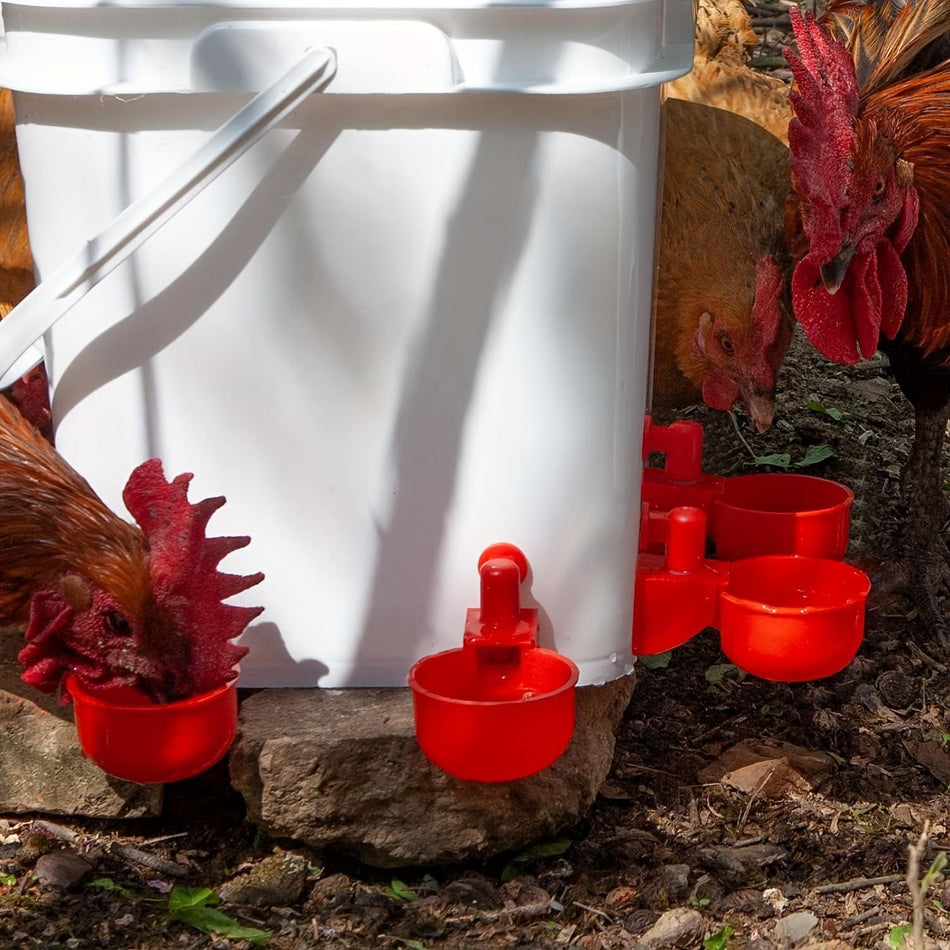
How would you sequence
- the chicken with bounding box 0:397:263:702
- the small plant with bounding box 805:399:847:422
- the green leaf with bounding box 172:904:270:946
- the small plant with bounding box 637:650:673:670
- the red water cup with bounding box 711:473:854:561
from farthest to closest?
the small plant with bounding box 805:399:847:422
the small plant with bounding box 637:650:673:670
the red water cup with bounding box 711:473:854:561
the green leaf with bounding box 172:904:270:946
the chicken with bounding box 0:397:263:702

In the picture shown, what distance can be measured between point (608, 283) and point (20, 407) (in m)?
1.15

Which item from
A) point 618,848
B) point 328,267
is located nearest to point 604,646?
point 618,848

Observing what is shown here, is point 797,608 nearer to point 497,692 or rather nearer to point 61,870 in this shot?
point 497,692

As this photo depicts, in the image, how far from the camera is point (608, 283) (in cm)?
172

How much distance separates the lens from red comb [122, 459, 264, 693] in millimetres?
1656

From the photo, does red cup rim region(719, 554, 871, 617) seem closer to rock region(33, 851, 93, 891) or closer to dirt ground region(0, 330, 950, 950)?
dirt ground region(0, 330, 950, 950)

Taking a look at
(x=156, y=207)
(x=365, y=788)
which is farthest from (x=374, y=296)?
(x=365, y=788)

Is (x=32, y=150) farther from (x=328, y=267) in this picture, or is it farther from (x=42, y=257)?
(x=328, y=267)

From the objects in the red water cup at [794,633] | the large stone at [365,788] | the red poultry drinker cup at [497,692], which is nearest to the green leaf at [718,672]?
the red water cup at [794,633]

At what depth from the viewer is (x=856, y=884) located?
6.37ft

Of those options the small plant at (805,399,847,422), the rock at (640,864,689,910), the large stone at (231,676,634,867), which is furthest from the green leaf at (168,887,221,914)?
the small plant at (805,399,847,422)

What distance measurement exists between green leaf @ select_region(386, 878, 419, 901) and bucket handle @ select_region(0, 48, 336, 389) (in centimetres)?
90

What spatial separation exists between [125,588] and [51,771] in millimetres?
497

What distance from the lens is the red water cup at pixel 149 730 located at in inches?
64.9
